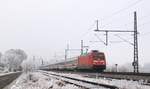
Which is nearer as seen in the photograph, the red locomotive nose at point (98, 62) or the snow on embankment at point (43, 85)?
the snow on embankment at point (43, 85)

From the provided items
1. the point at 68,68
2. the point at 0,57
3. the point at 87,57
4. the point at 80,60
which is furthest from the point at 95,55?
the point at 0,57

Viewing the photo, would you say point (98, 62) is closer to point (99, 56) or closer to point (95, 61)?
point (95, 61)

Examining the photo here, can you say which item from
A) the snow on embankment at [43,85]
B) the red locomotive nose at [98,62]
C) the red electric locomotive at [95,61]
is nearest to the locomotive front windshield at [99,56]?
the red electric locomotive at [95,61]

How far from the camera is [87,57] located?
55.2 metres


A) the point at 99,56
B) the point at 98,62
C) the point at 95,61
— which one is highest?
the point at 99,56

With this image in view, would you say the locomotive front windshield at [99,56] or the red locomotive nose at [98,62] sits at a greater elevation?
the locomotive front windshield at [99,56]

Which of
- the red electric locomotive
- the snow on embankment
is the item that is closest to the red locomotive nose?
the red electric locomotive

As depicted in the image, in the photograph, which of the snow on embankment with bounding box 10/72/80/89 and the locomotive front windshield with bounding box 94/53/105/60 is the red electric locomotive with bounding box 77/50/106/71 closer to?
the locomotive front windshield with bounding box 94/53/105/60

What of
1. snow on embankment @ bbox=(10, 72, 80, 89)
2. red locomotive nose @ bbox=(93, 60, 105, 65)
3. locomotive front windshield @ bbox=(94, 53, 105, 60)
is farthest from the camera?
locomotive front windshield @ bbox=(94, 53, 105, 60)

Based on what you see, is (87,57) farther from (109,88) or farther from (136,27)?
(109,88)

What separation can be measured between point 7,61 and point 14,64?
17.5 feet

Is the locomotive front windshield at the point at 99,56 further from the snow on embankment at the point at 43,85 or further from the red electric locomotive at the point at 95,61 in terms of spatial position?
the snow on embankment at the point at 43,85

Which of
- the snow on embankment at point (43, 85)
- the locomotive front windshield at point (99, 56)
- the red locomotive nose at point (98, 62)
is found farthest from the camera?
the locomotive front windshield at point (99, 56)

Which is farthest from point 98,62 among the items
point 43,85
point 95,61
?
point 43,85
